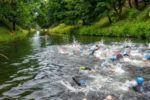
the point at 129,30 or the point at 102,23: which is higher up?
the point at 102,23

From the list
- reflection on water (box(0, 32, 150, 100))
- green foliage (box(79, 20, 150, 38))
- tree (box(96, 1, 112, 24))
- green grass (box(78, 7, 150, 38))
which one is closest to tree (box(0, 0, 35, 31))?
green grass (box(78, 7, 150, 38))

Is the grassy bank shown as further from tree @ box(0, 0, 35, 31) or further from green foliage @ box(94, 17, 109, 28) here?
green foliage @ box(94, 17, 109, 28)

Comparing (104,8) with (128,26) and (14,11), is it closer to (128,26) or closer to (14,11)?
(128,26)

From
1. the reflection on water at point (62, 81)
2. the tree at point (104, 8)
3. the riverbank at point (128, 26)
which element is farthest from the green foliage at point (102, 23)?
the reflection on water at point (62, 81)

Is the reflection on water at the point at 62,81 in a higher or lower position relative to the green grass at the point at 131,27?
lower

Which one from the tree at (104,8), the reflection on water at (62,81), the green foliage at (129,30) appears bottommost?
the reflection on water at (62,81)

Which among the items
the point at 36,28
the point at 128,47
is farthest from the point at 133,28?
the point at 36,28

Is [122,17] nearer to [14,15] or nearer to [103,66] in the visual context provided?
[14,15]

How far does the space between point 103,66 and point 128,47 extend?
924cm

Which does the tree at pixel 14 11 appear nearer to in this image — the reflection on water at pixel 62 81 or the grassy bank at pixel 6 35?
the grassy bank at pixel 6 35

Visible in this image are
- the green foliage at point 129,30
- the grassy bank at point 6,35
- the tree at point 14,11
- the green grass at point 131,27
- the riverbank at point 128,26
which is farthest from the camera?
the tree at point 14,11

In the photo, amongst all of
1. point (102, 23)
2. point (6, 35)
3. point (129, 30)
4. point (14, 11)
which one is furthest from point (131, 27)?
point (14, 11)

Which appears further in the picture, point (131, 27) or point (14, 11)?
point (14, 11)

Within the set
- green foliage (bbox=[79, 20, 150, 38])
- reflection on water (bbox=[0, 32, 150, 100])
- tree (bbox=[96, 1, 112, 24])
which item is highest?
tree (bbox=[96, 1, 112, 24])
